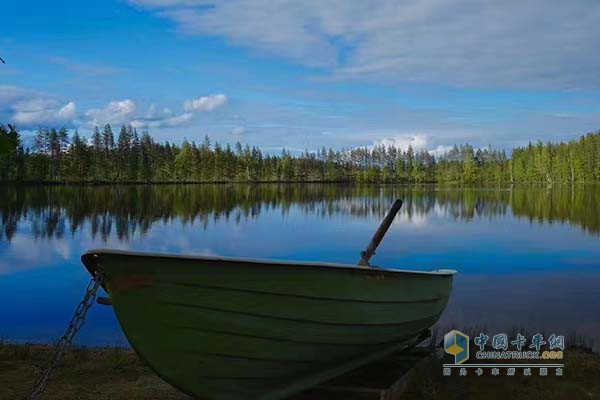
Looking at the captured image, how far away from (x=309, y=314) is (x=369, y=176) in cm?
15605

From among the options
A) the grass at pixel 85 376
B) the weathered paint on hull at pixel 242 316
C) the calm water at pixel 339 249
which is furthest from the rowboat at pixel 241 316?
the calm water at pixel 339 249

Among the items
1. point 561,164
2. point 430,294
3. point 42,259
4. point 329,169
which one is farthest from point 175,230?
point 329,169

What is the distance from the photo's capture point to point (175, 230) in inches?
1098

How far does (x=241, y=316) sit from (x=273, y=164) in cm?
14576

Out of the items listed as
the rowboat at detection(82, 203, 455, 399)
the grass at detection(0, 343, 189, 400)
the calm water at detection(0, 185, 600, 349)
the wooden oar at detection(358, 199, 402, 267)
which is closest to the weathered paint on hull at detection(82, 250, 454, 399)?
the rowboat at detection(82, 203, 455, 399)

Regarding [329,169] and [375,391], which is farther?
[329,169]

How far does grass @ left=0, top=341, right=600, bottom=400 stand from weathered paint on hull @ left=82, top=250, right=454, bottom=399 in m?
0.70

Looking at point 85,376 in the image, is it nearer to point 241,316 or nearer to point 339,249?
point 241,316

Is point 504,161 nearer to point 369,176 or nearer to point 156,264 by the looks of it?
point 369,176

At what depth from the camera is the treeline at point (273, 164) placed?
10106 cm

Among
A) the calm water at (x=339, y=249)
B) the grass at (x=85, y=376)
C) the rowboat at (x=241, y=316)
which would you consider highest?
the rowboat at (x=241, y=316)

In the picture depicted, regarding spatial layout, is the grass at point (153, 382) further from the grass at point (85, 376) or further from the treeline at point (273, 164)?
the treeline at point (273, 164)

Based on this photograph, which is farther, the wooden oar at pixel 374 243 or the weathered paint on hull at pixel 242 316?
the wooden oar at pixel 374 243

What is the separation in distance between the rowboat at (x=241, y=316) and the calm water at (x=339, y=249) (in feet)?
16.7
